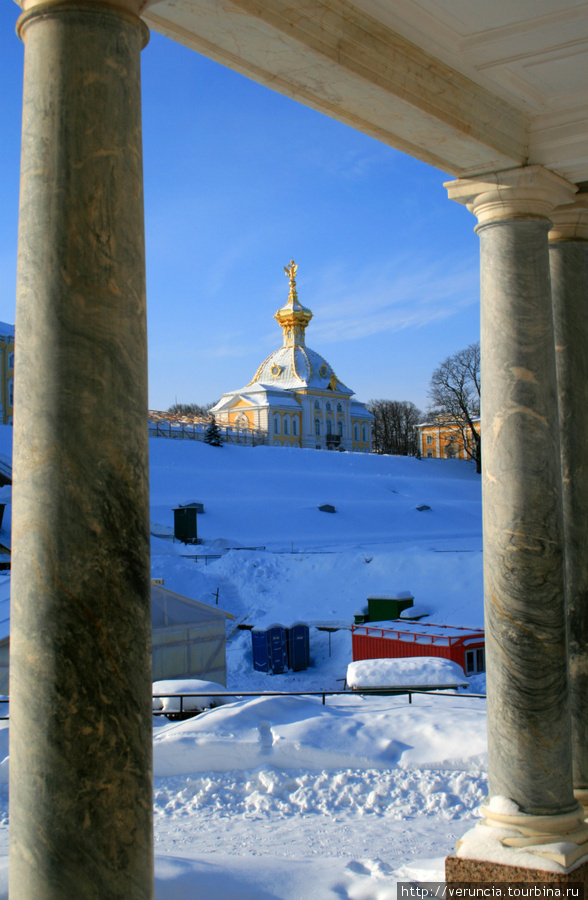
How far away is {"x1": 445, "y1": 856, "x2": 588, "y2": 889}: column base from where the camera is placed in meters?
5.00

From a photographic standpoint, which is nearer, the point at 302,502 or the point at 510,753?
the point at 510,753

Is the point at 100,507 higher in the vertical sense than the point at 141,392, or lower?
lower

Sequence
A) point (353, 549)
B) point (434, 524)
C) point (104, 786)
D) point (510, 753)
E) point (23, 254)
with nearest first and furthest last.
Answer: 1. point (104, 786)
2. point (23, 254)
3. point (510, 753)
4. point (353, 549)
5. point (434, 524)

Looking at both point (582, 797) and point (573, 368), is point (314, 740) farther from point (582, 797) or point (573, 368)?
point (573, 368)

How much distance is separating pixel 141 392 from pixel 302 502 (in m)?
43.7

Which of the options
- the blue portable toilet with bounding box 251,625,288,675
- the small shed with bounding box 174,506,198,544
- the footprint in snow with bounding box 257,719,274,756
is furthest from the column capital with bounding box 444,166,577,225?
the small shed with bounding box 174,506,198,544

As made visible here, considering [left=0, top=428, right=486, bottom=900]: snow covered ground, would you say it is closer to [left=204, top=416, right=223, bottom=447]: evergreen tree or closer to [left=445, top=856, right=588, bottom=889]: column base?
[left=445, top=856, right=588, bottom=889]: column base

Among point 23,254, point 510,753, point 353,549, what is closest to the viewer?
point 23,254

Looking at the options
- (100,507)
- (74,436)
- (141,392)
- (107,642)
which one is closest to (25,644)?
(107,642)

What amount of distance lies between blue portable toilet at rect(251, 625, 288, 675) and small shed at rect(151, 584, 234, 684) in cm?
320

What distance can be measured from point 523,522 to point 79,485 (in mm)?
3401

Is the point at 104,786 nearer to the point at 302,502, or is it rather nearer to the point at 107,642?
the point at 107,642

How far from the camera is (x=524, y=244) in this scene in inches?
225

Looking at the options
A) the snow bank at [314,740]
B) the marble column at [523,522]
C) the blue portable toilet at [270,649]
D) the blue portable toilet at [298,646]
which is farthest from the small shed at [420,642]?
Answer: the marble column at [523,522]
